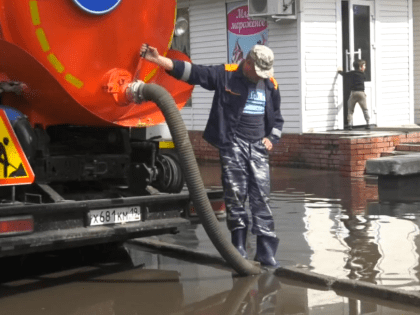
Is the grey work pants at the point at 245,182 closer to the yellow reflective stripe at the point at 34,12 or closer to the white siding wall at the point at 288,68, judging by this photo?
the yellow reflective stripe at the point at 34,12

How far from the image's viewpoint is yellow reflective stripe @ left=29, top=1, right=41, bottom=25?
20.8ft

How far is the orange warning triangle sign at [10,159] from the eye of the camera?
6.37m

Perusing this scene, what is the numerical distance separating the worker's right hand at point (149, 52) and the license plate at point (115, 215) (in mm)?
1206

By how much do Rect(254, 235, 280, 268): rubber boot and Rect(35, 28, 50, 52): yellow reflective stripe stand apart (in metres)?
2.50

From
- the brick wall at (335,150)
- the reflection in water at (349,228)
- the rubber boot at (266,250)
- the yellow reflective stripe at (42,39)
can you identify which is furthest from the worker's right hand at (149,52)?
the brick wall at (335,150)

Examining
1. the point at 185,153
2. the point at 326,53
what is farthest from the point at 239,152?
the point at 326,53

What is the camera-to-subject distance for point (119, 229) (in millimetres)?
6992

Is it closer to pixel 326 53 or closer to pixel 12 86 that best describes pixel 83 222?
pixel 12 86

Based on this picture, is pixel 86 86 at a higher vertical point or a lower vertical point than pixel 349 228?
higher

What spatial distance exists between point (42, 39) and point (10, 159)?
2.95 feet

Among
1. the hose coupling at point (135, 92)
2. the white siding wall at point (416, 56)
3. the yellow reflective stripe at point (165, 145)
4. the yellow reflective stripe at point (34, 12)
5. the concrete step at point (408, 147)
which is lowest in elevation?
the concrete step at point (408, 147)

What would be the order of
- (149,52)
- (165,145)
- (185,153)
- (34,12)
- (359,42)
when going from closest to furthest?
(34,12), (185,153), (149,52), (165,145), (359,42)

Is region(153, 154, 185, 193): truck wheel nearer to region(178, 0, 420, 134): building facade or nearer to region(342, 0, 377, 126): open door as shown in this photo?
region(178, 0, 420, 134): building facade

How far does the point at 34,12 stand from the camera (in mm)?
6367
